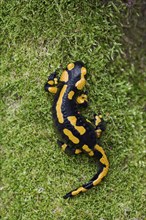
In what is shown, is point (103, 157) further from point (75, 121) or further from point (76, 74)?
point (76, 74)

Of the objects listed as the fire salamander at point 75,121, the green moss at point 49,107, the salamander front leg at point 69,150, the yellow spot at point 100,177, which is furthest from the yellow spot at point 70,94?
the yellow spot at point 100,177

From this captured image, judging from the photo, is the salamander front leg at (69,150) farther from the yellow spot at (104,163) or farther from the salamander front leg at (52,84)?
the salamander front leg at (52,84)

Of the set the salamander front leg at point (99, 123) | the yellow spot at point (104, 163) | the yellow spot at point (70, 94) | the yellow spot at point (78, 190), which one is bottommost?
the yellow spot at point (78, 190)

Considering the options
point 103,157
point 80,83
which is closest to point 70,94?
point 80,83

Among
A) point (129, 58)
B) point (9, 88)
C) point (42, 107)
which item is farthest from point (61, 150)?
point (129, 58)

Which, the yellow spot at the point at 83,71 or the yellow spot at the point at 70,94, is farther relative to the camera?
the yellow spot at the point at 70,94

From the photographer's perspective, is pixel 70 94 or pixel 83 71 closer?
pixel 83 71

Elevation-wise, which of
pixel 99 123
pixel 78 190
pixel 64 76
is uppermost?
pixel 64 76
